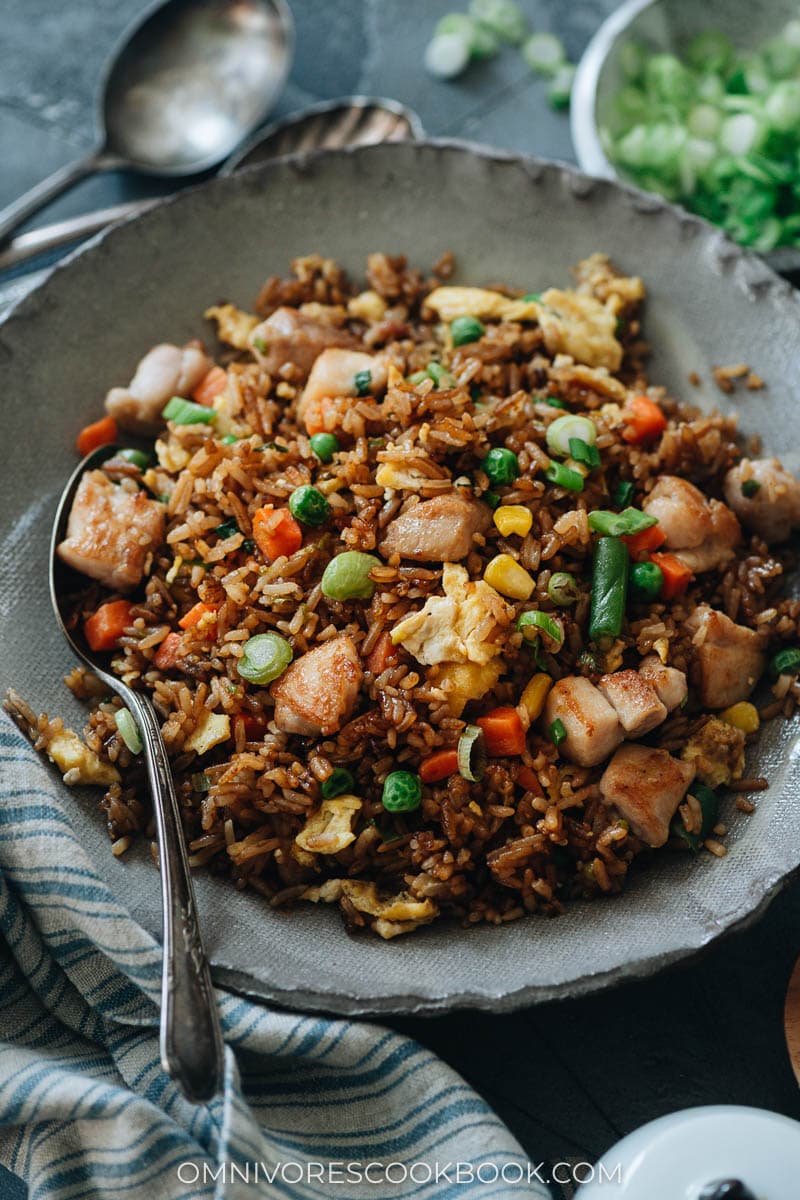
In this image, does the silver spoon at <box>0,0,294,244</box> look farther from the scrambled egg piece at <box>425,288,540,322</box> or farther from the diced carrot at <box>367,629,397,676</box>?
the diced carrot at <box>367,629,397,676</box>

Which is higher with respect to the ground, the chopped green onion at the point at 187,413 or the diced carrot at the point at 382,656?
the chopped green onion at the point at 187,413

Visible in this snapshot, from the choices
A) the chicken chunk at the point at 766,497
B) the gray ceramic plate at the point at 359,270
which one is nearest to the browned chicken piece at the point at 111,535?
the gray ceramic plate at the point at 359,270

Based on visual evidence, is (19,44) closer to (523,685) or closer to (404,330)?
(404,330)

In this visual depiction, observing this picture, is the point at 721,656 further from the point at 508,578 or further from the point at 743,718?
the point at 508,578

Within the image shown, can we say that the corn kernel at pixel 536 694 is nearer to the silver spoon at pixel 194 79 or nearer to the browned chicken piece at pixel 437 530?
the browned chicken piece at pixel 437 530

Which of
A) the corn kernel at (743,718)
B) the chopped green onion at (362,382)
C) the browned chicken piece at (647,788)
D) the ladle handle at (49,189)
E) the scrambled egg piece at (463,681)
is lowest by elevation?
the corn kernel at (743,718)

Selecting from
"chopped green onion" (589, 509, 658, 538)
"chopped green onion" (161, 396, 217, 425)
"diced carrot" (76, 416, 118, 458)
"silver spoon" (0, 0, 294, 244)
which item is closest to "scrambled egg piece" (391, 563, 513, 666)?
"chopped green onion" (589, 509, 658, 538)
